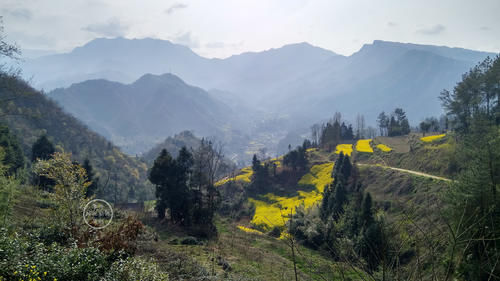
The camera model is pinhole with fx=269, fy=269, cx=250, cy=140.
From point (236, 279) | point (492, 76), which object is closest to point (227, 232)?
point (236, 279)

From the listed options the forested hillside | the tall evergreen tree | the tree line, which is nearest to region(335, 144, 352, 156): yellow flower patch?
the tree line

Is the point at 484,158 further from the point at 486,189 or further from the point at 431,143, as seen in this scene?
the point at 431,143

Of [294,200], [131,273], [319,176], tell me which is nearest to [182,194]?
[131,273]

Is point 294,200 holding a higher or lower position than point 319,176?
lower

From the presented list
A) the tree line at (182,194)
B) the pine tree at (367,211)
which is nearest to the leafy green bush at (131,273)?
the tree line at (182,194)

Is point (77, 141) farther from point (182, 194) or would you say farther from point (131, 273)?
point (131, 273)

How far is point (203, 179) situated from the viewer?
3375cm

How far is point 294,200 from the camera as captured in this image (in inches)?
2131

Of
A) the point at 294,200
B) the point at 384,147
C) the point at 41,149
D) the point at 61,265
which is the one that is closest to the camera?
the point at 61,265

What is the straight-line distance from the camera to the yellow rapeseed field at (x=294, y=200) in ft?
150

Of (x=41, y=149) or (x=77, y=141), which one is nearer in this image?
(x=41, y=149)

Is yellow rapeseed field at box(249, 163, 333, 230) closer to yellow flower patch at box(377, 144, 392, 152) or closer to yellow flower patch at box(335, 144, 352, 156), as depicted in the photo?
yellow flower patch at box(335, 144, 352, 156)

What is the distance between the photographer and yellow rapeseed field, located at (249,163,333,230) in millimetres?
45625

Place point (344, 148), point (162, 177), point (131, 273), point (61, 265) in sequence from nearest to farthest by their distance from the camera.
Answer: point (61, 265), point (131, 273), point (162, 177), point (344, 148)
